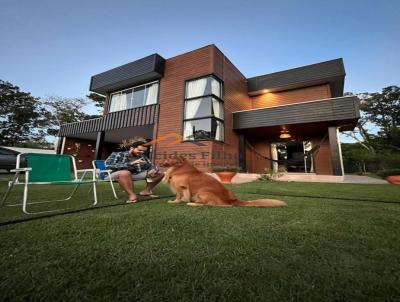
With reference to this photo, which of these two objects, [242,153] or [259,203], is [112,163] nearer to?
[259,203]

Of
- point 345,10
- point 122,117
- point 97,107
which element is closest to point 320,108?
point 345,10

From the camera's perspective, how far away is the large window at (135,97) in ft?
31.8

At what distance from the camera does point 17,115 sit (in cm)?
2019

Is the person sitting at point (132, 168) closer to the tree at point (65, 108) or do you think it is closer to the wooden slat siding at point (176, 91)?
the wooden slat siding at point (176, 91)

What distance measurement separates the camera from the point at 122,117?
1027 cm

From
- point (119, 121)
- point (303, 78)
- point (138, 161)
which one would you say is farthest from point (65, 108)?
point (303, 78)

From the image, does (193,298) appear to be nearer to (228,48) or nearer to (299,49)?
(228,48)

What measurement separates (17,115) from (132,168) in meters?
26.0

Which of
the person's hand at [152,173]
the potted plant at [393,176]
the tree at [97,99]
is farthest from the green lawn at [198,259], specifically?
the tree at [97,99]

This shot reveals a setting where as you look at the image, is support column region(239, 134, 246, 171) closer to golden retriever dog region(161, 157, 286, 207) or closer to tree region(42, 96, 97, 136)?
golden retriever dog region(161, 157, 286, 207)

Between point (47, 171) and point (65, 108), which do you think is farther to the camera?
point (65, 108)

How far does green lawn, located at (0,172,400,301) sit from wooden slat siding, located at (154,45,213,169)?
6133 mm

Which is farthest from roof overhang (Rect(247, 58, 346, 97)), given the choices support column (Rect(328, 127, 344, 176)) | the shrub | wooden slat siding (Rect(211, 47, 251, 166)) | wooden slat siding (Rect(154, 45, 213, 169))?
the shrub

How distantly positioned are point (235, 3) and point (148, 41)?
5662 millimetres
